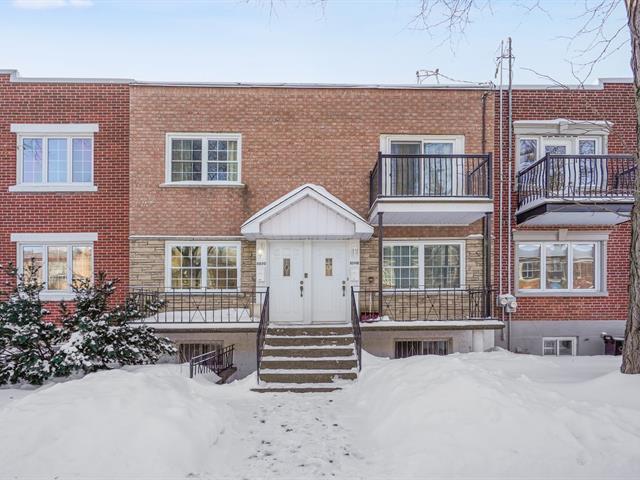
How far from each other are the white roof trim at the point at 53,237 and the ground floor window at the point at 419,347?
886 centimetres

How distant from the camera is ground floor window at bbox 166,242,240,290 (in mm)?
10297

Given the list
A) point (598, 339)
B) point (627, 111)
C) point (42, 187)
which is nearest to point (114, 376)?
point (42, 187)

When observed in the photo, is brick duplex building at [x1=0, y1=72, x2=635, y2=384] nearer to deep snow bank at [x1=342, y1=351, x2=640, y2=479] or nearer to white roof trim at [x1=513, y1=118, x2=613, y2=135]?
white roof trim at [x1=513, y1=118, x2=613, y2=135]

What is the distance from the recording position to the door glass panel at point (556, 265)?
1103 cm

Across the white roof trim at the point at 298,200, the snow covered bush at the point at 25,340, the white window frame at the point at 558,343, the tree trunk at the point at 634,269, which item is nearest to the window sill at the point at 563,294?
the white window frame at the point at 558,343

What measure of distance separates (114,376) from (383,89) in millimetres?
9245

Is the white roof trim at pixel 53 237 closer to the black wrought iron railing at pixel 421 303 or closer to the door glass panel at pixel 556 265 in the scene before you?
the black wrought iron railing at pixel 421 303

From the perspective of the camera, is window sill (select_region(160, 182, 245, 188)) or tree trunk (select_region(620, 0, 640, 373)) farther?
window sill (select_region(160, 182, 245, 188))

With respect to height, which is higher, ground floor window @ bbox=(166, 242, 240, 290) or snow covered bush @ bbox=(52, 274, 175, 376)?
ground floor window @ bbox=(166, 242, 240, 290)

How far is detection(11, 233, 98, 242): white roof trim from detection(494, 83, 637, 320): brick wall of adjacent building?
11429mm

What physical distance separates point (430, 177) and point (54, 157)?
10325 millimetres

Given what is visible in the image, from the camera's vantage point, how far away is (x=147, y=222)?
402 inches

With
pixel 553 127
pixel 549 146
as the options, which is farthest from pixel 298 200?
pixel 553 127

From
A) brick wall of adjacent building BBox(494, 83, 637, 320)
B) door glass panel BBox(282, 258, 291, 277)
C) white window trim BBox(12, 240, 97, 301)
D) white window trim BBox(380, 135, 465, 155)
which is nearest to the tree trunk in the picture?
white window trim BBox(380, 135, 465, 155)
